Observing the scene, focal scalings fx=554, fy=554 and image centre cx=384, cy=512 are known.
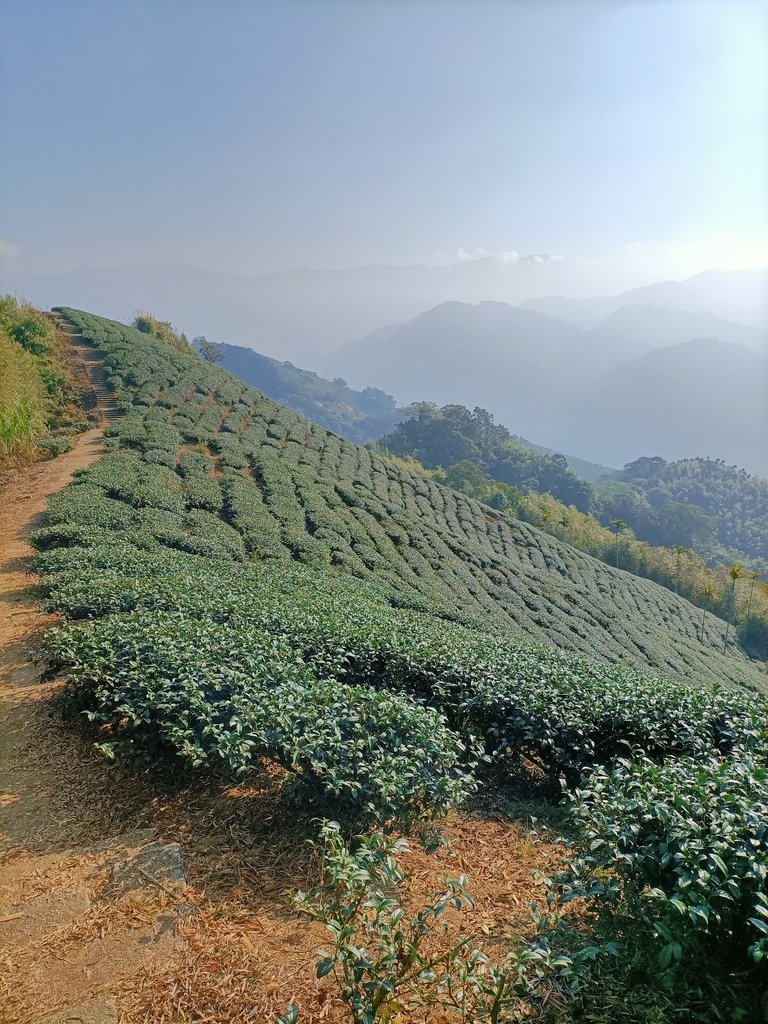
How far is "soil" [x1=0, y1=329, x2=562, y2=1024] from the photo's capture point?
300 cm

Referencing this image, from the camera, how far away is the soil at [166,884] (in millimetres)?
3004

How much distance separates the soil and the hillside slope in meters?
6.99

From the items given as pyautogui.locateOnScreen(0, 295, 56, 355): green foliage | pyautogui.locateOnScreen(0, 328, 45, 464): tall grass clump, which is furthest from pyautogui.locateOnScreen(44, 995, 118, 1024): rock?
pyautogui.locateOnScreen(0, 295, 56, 355): green foliage

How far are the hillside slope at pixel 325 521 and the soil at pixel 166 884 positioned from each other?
6991 millimetres

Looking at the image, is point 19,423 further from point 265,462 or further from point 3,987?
point 3,987

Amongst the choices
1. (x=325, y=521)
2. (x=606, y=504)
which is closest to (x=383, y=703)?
(x=325, y=521)

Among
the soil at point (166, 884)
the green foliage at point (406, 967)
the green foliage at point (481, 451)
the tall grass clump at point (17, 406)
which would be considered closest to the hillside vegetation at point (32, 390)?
the tall grass clump at point (17, 406)

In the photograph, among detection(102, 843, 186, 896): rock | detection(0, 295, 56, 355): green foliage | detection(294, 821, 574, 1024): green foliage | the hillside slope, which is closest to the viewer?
detection(294, 821, 574, 1024): green foliage

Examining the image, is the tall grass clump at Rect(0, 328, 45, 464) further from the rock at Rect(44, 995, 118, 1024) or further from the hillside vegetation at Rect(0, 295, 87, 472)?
the rock at Rect(44, 995, 118, 1024)

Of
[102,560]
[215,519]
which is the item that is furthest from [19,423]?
[102,560]

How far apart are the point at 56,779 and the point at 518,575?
70.7ft

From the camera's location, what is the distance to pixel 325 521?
1900cm

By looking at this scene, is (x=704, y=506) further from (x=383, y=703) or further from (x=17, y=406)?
(x=383, y=703)

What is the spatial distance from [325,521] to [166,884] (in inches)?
608
